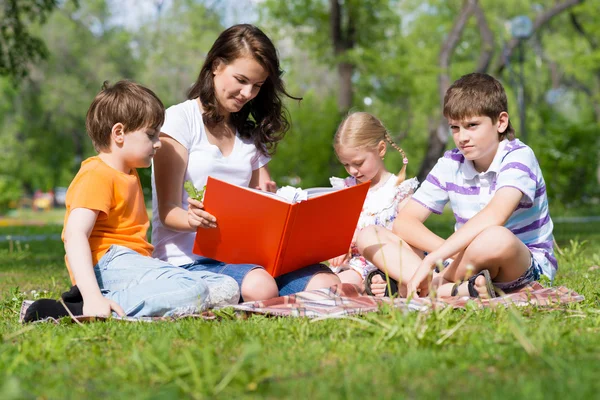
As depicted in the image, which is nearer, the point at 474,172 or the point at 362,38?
the point at 474,172

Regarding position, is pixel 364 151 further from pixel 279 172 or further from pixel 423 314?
pixel 279 172

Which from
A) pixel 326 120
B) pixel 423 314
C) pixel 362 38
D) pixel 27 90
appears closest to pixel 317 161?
pixel 326 120

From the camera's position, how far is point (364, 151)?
4.59 metres

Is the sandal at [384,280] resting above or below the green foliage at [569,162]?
above

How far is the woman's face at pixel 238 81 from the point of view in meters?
4.00

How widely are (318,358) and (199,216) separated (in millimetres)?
1424

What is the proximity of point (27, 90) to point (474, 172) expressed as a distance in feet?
106

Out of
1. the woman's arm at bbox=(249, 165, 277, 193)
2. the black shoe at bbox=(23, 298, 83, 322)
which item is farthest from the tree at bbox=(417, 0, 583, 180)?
the black shoe at bbox=(23, 298, 83, 322)

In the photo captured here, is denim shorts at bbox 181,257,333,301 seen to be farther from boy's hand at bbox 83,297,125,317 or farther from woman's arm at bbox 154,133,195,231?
boy's hand at bbox 83,297,125,317

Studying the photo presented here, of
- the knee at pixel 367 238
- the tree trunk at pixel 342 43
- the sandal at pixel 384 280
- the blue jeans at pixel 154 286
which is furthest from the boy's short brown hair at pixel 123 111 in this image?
the tree trunk at pixel 342 43

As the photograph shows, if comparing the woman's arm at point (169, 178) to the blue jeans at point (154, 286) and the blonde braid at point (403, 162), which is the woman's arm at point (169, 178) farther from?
the blonde braid at point (403, 162)

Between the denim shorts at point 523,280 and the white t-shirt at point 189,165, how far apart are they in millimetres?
1535

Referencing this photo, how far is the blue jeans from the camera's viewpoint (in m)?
3.40

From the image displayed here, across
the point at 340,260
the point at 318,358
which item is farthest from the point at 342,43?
the point at 318,358
